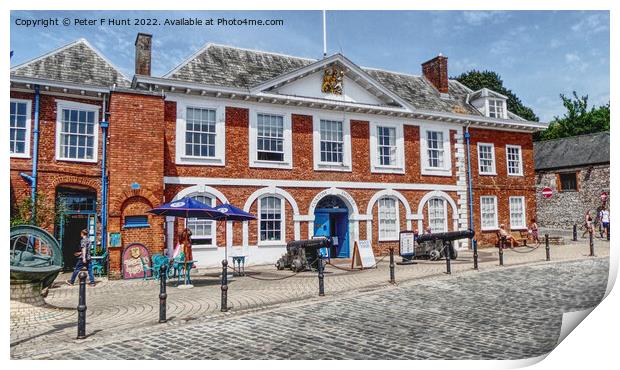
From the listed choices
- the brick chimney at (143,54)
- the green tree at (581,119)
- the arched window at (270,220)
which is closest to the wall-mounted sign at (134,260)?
the arched window at (270,220)

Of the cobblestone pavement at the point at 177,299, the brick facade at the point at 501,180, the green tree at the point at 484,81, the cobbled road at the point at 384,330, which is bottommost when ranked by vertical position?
the cobbled road at the point at 384,330

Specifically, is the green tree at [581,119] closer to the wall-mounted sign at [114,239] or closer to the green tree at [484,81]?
the green tree at [484,81]

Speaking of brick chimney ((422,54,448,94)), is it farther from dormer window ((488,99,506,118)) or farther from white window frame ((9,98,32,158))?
white window frame ((9,98,32,158))

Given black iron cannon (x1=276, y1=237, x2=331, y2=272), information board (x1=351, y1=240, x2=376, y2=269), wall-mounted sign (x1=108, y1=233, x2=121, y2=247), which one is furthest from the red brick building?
information board (x1=351, y1=240, x2=376, y2=269)

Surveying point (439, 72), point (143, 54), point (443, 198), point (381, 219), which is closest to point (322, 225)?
point (381, 219)

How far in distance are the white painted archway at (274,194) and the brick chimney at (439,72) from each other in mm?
10862

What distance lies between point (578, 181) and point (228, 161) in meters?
21.4

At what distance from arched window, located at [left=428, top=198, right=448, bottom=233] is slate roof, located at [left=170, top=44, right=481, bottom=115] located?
425 centimetres

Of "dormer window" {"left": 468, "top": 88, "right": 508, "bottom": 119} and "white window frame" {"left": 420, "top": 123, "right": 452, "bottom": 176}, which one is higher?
"dormer window" {"left": 468, "top": 88, "right": 508, "bottom": 119}

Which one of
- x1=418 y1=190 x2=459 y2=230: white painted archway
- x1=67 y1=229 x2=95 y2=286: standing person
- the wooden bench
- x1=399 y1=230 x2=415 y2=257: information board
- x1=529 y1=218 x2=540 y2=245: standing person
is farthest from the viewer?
x1=529 y1=218 x2=540 y2=245: standing person

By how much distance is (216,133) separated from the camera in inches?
668

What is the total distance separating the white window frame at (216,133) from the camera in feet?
53.6

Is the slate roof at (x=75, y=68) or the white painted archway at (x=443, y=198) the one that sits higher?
the slate roof at (x=75, y=68)

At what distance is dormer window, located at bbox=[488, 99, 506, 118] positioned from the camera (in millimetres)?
23781
